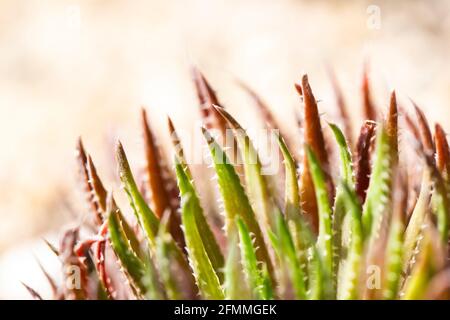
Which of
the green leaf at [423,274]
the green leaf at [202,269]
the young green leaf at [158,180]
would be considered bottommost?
the green leaf at [423,274]

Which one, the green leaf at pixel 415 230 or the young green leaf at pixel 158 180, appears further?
the young green leaf at pixel 158 180

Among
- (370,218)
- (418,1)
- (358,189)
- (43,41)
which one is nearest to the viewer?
(370,218)

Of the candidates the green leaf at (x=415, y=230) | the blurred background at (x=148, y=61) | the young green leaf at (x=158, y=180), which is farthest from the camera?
the blurred background at (x=148, y=61)

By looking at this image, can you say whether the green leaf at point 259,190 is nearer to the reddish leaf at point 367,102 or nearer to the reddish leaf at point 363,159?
the reddish leaf at point 363,159

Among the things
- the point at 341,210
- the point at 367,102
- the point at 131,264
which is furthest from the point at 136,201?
the point at 367,102

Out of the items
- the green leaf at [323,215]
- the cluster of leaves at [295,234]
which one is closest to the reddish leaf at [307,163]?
the cluster of leaves at [295,234]

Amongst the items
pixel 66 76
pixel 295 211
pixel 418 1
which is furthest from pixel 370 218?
pixel 66 76
